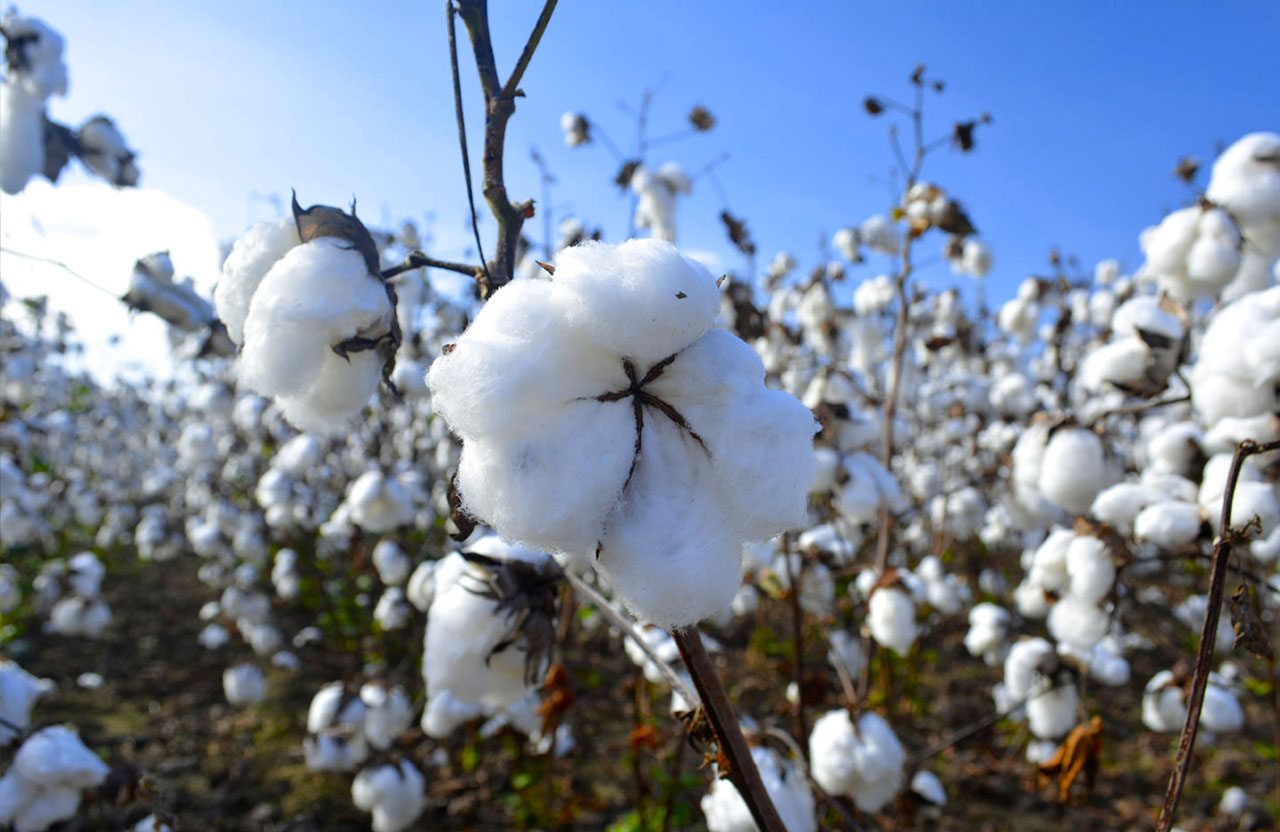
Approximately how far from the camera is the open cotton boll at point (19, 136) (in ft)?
6.47

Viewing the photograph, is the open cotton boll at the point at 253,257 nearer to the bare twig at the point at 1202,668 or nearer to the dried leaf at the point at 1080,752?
→ the bare twig at the point at 1202,668

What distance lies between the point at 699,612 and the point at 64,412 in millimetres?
12638

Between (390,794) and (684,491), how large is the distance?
282 cm

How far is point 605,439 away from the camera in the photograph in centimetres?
70

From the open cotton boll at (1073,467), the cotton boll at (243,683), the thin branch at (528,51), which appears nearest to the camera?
the thin branch at (528,51)

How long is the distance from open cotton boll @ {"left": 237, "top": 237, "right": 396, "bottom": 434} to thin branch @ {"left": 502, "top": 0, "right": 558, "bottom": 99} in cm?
30

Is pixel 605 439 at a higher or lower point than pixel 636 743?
lower

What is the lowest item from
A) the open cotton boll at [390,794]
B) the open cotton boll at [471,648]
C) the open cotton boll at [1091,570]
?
the open cotton boll at [471,648]

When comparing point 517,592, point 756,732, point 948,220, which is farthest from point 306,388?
point 948,220

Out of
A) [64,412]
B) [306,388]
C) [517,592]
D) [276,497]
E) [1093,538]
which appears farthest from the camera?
[64,412]

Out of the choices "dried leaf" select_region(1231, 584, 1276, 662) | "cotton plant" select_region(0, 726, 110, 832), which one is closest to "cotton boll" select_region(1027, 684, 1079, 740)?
"dried leaf" select_region(1231, 584, 1276, 662)

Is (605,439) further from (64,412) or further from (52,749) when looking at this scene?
(64,412)


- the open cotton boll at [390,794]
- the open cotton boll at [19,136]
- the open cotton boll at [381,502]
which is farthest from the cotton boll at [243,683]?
the open cotton boll at [19,136]

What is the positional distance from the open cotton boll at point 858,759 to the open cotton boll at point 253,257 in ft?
6.22
